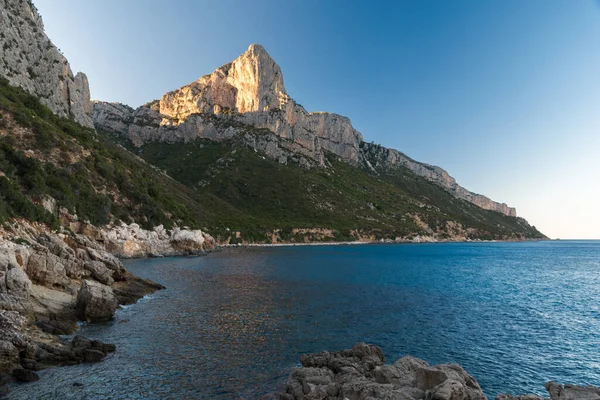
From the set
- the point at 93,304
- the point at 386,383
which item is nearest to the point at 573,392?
the point at 386,383

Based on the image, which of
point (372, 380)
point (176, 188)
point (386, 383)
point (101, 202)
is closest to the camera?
point (386, 383)

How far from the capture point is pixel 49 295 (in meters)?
25.4

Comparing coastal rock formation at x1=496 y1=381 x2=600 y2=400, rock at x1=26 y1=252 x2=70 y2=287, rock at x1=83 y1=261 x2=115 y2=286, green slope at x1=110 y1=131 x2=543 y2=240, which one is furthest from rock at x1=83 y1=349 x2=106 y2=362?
green slope at x1=110 y1=131 x2=543 y2=240

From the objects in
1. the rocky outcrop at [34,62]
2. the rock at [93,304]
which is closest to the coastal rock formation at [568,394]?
the rock at [93,304]

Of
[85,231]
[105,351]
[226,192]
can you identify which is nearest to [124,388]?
[105,351]

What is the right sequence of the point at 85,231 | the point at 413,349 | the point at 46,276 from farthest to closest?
the point at 85,231 → the point at 46,276 → the point at 413,349

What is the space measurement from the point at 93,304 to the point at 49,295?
3574mm

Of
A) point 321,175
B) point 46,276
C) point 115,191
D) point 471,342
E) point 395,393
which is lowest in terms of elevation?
point 471,342

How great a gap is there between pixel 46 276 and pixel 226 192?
120 metres

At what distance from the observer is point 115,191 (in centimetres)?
7388

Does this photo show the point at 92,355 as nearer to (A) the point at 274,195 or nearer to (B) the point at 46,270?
(B) the point at 46,270

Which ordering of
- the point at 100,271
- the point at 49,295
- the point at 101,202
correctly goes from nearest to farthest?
1. the point at 49,295
2. the point at 100,271
3. the point at 101,202

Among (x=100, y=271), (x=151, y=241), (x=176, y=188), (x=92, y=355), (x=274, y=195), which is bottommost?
(x=92, y=355)

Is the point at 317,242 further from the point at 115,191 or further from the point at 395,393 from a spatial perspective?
the point at 395,393
